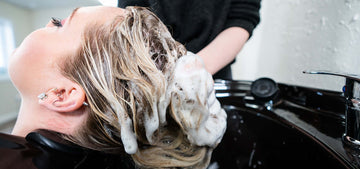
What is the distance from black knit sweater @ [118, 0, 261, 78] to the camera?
717mm

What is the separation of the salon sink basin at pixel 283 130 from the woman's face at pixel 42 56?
17.8 inches

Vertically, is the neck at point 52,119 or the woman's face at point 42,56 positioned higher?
the woman's face at point 42,56

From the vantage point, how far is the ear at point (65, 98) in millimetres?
357

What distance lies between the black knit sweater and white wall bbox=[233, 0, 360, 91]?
154 millimetres

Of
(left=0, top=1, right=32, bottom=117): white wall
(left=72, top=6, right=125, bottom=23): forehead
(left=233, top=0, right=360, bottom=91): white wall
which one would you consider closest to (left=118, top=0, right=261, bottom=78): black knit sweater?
(left=233, top=0, right=360, bottom=91): white wall

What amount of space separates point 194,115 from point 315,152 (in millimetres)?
284

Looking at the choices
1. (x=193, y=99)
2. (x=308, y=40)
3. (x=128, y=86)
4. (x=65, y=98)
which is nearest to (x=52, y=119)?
(x=65, y=98)

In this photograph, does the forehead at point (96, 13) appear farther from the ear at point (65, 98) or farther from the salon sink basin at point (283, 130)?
the salon sink basin at point (283, 130)

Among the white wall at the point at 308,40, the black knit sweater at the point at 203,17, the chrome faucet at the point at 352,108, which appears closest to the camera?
the chrome faucet at the point at 352,108

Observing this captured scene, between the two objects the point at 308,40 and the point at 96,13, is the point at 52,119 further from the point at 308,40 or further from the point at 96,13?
the point at 308,40

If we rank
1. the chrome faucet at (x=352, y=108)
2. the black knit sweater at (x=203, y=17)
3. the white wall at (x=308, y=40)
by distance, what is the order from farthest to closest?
1. the black knit sweater at (x=203, y=17)
2. the white wall at (x=308, y=40)
3. the chrome faucet at (x=352, y=108)

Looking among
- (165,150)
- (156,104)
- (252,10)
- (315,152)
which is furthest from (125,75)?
(252,10)

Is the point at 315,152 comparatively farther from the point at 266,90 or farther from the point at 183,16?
the point at 183,16

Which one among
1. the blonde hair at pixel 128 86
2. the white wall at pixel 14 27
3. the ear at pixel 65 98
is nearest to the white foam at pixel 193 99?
the blonde hair at pixel 128 86
